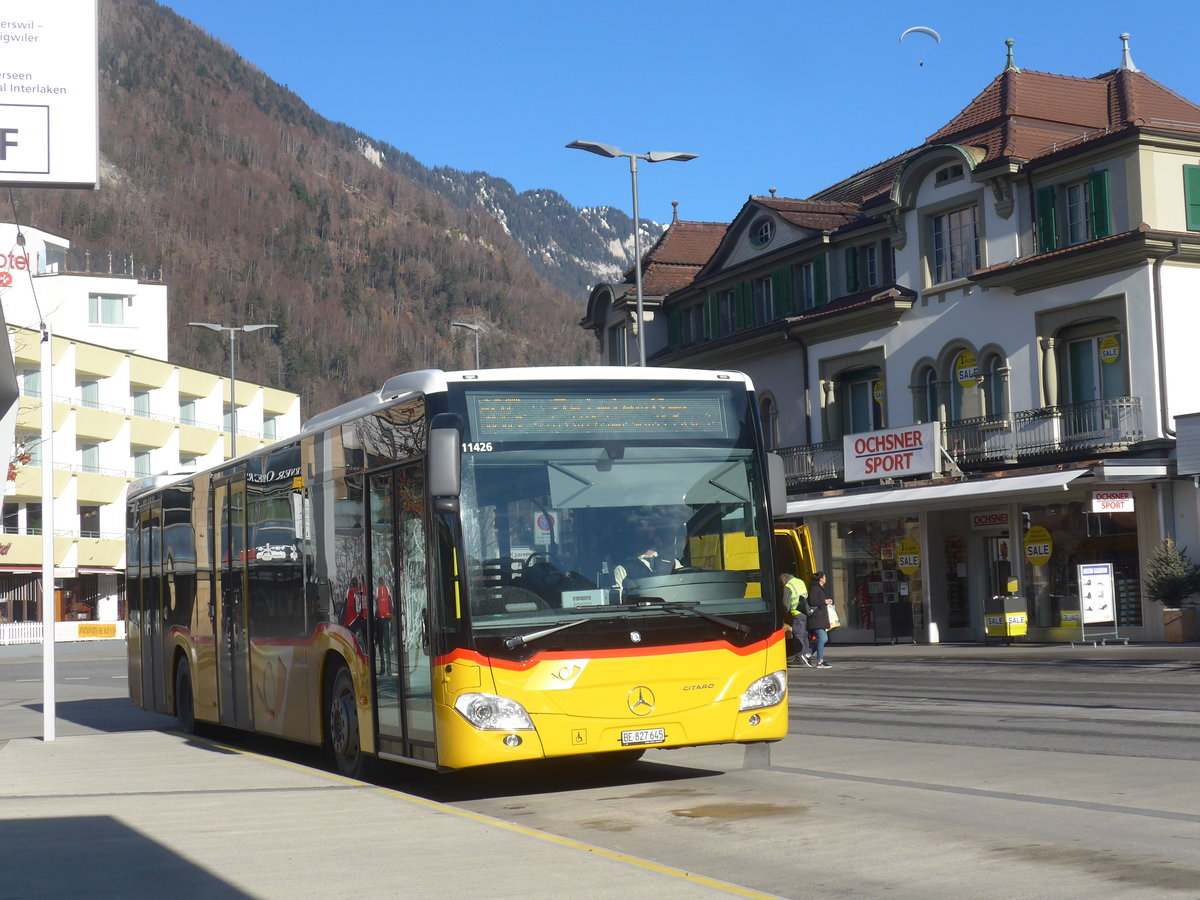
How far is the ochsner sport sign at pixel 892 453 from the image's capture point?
120ft

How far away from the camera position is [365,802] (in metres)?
10.2

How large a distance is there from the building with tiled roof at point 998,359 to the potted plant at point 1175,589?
537 millimetres

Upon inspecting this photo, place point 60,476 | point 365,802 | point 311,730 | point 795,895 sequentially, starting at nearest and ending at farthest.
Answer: point 795,895, point 365,802, point 311,730, point 60,476

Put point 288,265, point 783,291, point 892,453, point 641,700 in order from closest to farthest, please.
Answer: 1. point 641,700
2. point 892,453
3. point 783,291
4. point 288,265

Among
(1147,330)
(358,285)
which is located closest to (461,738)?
(1147,330)

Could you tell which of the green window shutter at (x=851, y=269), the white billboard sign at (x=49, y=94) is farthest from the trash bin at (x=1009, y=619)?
the white billboard sign at (x=49, y=94)

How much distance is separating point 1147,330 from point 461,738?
82.0ft

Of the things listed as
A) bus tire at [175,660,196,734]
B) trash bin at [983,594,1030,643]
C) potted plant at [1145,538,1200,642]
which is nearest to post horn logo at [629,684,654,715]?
bus tire at [175,660,196,734]

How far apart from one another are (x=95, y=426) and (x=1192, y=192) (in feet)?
189

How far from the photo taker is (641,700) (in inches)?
421

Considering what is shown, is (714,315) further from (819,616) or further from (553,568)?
(553,568)

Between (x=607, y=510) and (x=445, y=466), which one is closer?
(x=445, y=466)

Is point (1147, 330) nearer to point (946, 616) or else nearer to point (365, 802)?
point (946, 616)

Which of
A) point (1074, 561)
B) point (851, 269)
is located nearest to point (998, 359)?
point (1074, 561)
